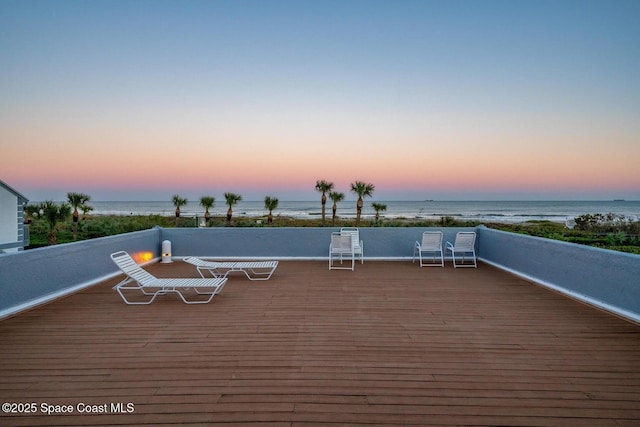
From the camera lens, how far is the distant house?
10.5m

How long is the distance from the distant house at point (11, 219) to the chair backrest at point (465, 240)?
501 inches

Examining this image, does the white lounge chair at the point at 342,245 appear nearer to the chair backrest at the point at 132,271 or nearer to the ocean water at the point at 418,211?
the chair backrest at the point at 132,271

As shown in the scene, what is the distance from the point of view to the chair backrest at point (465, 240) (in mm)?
7012

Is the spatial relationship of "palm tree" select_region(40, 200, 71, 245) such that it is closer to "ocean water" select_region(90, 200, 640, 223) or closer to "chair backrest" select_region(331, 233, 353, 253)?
"chair backrest" select_region(331, 233, 353, 253)

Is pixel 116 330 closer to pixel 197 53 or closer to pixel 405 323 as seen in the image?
pixel 405 323

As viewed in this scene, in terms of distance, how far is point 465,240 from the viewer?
706 centimetres

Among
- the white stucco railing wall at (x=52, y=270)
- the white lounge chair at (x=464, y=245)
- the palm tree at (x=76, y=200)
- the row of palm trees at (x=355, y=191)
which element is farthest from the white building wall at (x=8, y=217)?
the white lounge chair at (x=464, y=245)

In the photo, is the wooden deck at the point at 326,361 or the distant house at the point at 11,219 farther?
the distant house at the point at 11,219

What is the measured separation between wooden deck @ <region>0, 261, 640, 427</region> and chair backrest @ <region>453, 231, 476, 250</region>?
2.37 meters

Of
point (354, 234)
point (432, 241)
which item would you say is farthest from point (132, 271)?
point (432, 241)

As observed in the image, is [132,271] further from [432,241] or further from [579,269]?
[579,269]

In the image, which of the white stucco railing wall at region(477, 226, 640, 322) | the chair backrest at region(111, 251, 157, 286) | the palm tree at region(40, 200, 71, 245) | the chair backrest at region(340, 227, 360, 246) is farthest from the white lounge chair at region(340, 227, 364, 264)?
the palm tree at region(40, 200, 71, 245)

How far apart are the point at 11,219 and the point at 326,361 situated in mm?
12902

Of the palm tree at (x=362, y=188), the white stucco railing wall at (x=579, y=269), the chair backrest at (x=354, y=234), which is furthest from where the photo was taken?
the palm tree at (x=362, y=188)
